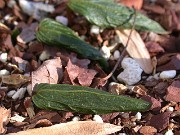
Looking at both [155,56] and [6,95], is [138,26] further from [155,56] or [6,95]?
[6,95]

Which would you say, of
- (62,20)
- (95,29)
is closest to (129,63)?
(95,29)

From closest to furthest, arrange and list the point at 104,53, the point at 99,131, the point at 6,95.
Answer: the point at 99,131 < the point at 6,95 < the point at 104,53

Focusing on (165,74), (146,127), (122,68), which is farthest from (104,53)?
(146,127)

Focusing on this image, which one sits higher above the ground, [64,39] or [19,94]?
[64,39]

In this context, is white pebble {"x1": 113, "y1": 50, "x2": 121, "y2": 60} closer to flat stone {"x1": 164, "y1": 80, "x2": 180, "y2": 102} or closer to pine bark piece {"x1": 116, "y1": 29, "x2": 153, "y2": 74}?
pine bark piece {"x1": 116, "y1": 29, "x2": 153, "y2": 74}

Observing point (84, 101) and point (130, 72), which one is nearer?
point (84, 101)

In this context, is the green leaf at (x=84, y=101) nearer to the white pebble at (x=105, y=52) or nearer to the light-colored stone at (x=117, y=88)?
the light-colored stone at (x=117, y=88)

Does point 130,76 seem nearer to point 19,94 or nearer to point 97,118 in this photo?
point 97,118
